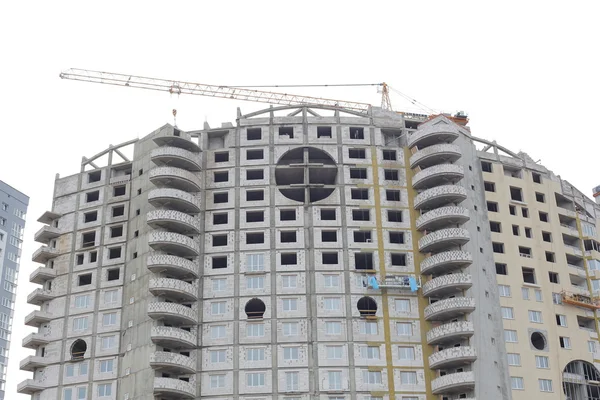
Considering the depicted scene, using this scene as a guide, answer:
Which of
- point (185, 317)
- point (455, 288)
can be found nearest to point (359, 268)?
point (455, 288)

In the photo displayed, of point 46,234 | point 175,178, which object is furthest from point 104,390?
point 175,178

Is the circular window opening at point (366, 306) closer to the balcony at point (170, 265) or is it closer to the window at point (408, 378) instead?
the window at point (408, 378)

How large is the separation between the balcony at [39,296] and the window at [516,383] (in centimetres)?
5021

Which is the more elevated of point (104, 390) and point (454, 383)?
point (104, 390)

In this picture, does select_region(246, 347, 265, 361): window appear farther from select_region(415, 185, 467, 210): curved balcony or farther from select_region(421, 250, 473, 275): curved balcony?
select_region(415, 185, 467, 210): curved balcony

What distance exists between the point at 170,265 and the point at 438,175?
100 feet

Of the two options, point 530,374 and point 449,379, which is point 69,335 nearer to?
point 449,379

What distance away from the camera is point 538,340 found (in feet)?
307

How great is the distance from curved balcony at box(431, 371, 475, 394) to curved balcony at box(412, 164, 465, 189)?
2192cm

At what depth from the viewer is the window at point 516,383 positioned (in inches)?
3482

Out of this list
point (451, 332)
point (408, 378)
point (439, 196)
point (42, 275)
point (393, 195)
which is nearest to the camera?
point (451, 332)

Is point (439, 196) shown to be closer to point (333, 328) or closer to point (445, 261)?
point (445, 261)

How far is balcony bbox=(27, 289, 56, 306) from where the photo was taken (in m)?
95.9

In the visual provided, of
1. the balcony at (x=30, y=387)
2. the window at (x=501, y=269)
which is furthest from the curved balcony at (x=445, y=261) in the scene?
the balcony at (x=30, y=387)
